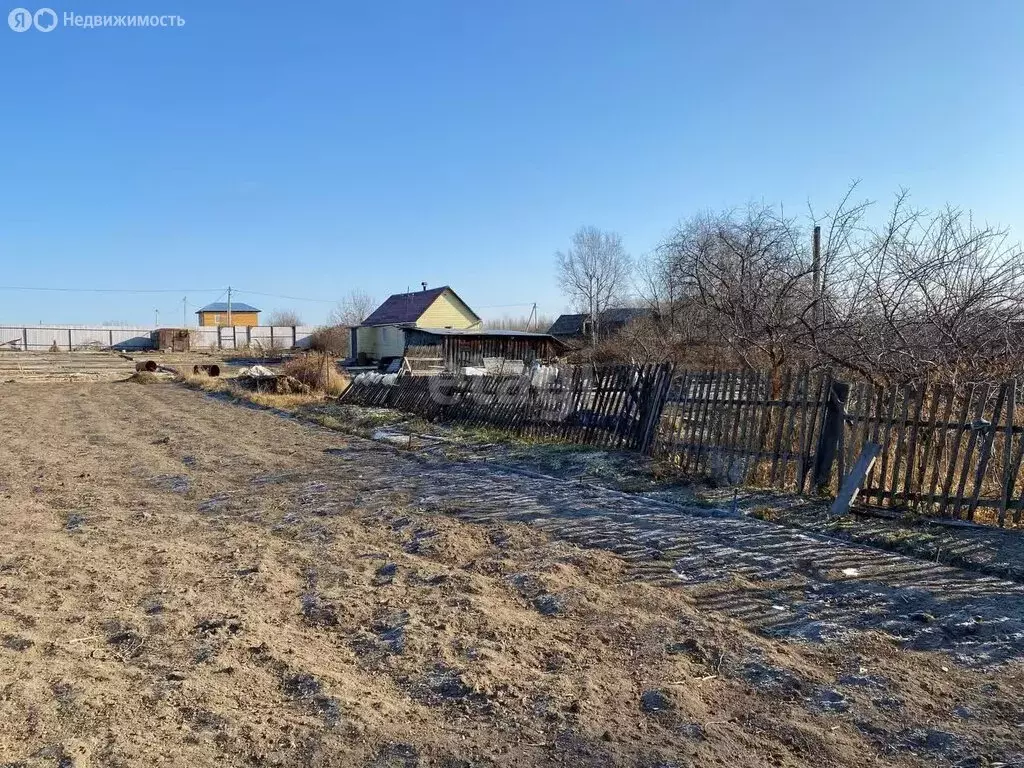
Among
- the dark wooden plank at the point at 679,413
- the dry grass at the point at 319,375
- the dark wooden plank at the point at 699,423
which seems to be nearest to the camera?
the dark wooden plank at the point at 699,423

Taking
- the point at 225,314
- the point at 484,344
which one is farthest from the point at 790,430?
the point at 225,314

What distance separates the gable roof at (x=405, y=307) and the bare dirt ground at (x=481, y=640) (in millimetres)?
38102

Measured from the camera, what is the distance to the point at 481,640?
3645 millimetres

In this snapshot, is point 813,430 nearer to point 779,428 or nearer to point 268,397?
point 779,428

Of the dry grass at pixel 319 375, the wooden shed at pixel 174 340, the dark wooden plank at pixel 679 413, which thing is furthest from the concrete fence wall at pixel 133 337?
the dark wooden plank at pixel 679 413

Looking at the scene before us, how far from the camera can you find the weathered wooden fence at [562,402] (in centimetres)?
962

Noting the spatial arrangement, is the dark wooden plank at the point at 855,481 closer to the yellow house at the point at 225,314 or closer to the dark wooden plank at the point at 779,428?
the dark wooden plank at the point at 779,428

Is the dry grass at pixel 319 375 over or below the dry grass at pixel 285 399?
over

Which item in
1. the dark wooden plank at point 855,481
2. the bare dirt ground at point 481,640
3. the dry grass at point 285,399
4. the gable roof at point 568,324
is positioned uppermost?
the gable roof at point 568,324

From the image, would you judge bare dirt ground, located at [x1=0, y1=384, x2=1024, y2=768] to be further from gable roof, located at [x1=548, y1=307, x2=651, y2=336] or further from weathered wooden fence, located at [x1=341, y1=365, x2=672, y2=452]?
gable roof, located at [x1=548, y1=307, x2=651, y2=336]

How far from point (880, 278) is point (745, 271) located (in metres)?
4.16

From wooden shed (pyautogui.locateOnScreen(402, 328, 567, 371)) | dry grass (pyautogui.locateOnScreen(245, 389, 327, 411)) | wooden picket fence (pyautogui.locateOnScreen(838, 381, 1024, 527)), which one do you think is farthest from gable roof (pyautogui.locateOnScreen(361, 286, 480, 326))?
wooden picket fence (pyautogui.locateOnScreen(838, 381, 1024, 527))

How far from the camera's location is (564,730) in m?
2.82

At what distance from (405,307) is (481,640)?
1719 inches
